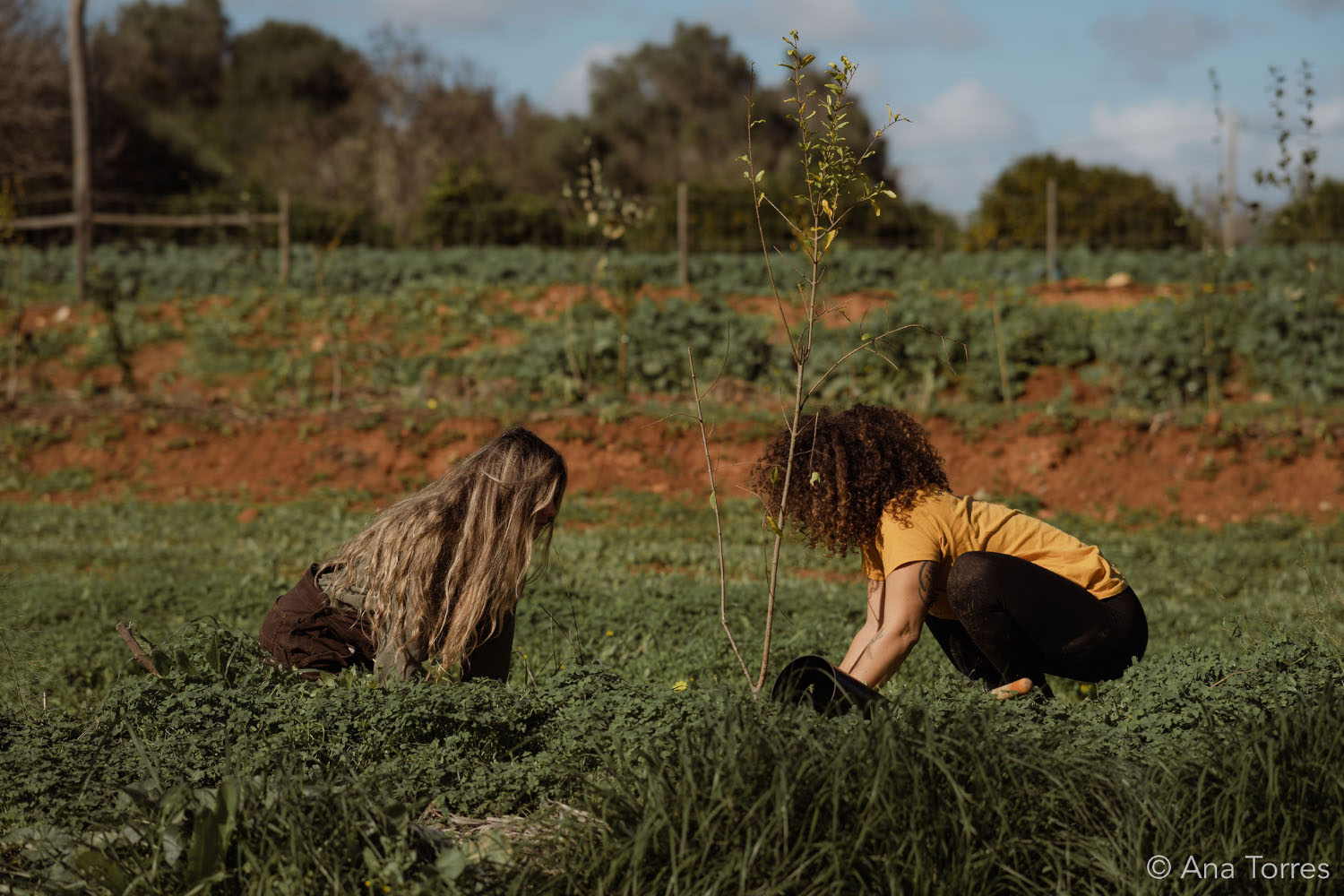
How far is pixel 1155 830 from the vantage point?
257 centimetres

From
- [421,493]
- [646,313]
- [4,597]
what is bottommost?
[4,597]

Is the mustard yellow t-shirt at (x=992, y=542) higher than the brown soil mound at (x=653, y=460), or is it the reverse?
the mustard yellow t-shirt at (x=992, y=542)

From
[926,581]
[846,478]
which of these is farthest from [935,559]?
[846,478]

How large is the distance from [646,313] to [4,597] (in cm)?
778

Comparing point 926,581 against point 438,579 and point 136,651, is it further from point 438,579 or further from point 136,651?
point 136,651

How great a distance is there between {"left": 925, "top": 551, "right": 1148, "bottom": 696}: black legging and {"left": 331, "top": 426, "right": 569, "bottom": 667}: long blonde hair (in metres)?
1.31

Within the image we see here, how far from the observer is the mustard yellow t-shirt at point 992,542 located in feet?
12.1

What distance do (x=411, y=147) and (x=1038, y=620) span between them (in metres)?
30.0

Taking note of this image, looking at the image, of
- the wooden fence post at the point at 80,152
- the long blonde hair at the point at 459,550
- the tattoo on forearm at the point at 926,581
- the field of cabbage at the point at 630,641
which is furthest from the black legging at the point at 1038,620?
the wooden fence post at the point at 80,152

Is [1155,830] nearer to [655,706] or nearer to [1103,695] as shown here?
[1103,695]

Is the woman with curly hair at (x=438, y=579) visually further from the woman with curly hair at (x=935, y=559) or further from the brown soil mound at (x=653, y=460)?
the brown soil mound at (x=653, y=460)

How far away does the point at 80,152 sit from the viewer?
16719 millimetres

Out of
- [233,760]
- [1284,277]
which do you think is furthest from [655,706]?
[1284,277]

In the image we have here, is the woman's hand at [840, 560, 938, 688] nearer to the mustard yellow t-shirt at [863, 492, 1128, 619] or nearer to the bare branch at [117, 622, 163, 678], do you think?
the mustard yellow t-shirt at [863, 492, 1128, 619]
